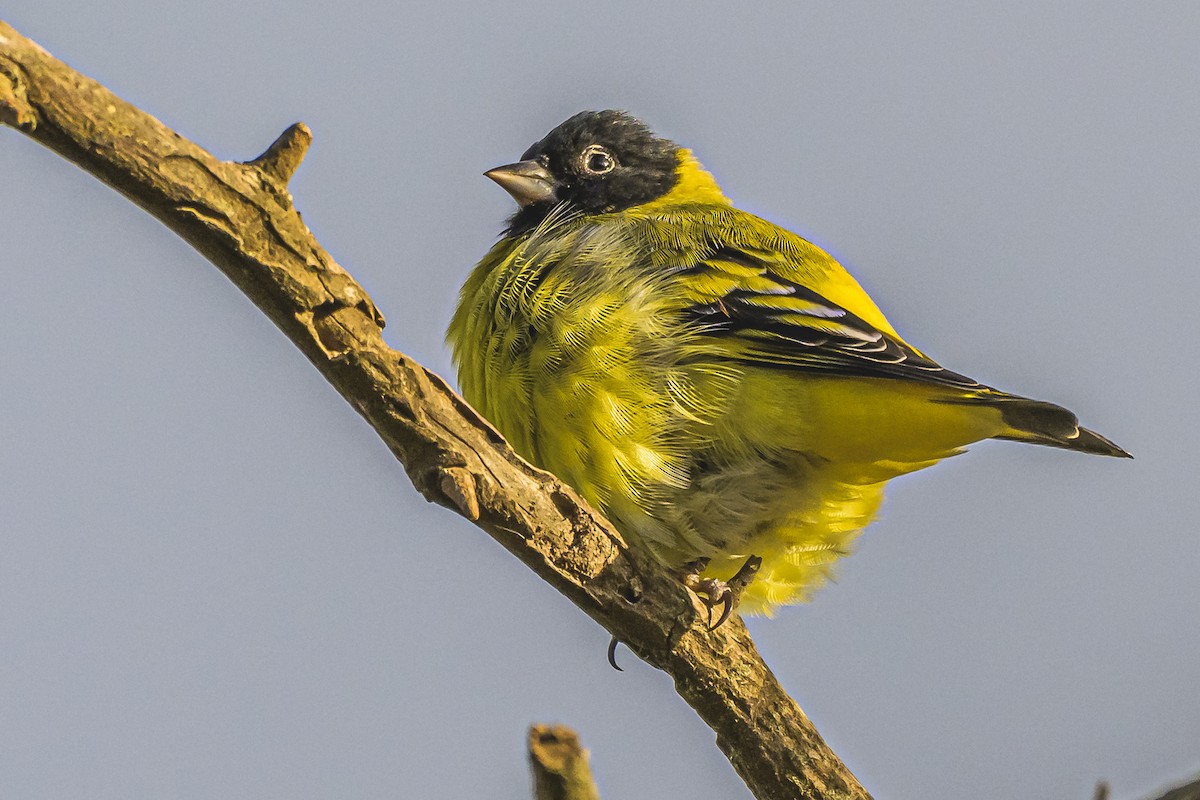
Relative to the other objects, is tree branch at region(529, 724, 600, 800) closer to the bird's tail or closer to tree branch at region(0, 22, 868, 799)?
tree branch at region(0, 22, 868, 799)

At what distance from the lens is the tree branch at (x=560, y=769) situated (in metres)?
2.95

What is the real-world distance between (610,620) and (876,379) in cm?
126

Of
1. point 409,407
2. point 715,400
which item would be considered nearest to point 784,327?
point 715,400

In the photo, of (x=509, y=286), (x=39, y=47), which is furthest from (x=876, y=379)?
(x=39, y=47)

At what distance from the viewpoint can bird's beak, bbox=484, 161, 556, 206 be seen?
628cm

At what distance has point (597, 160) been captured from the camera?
21.4ft

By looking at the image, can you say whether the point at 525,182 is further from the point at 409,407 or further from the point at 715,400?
the point at 409,407

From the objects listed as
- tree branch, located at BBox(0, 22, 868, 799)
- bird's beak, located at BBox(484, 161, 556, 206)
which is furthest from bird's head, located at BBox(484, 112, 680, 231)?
tree branch, located at BBox(0, 22, 868, 799)

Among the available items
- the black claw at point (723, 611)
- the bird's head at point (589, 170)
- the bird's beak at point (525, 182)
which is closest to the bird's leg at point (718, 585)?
the black claw at point (723, 611)

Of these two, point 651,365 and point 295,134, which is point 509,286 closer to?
point 651,365

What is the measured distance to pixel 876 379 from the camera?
438cm

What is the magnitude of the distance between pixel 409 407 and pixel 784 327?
1.73 m

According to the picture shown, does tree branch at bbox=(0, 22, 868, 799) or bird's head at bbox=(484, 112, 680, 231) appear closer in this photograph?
tree branch at bbox=(0, 22, 868, 799)

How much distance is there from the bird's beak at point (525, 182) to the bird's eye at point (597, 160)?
0.71 feet
